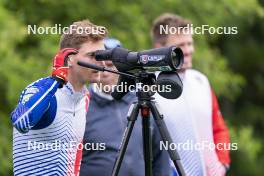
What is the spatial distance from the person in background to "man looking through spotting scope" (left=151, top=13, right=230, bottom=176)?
0.39m

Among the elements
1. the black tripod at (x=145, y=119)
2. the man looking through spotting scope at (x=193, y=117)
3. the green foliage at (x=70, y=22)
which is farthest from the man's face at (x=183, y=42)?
the green foliage at (x=70, y=22)

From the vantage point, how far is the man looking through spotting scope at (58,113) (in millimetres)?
3883

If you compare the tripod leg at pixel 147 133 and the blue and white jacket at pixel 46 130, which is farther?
the tripod leg at pixel 147 133

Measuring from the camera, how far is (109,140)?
4.87m

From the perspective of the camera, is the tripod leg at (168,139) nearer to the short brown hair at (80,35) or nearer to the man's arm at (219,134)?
the short brown hair at (80,35)

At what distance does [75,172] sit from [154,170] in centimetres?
92

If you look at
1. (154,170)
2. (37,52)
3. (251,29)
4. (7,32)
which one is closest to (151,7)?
(37,52)

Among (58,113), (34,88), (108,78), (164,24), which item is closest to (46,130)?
(58,113)

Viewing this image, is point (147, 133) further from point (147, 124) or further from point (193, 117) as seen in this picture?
point (193, 117)

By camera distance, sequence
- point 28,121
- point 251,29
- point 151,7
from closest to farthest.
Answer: point 28,121, point 151,7, point 251,29

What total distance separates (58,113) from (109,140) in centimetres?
78

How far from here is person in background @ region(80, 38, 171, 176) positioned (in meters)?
4.83

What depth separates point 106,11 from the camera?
8656 millimetres

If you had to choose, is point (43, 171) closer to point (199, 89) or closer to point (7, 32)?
point (199, 89)
